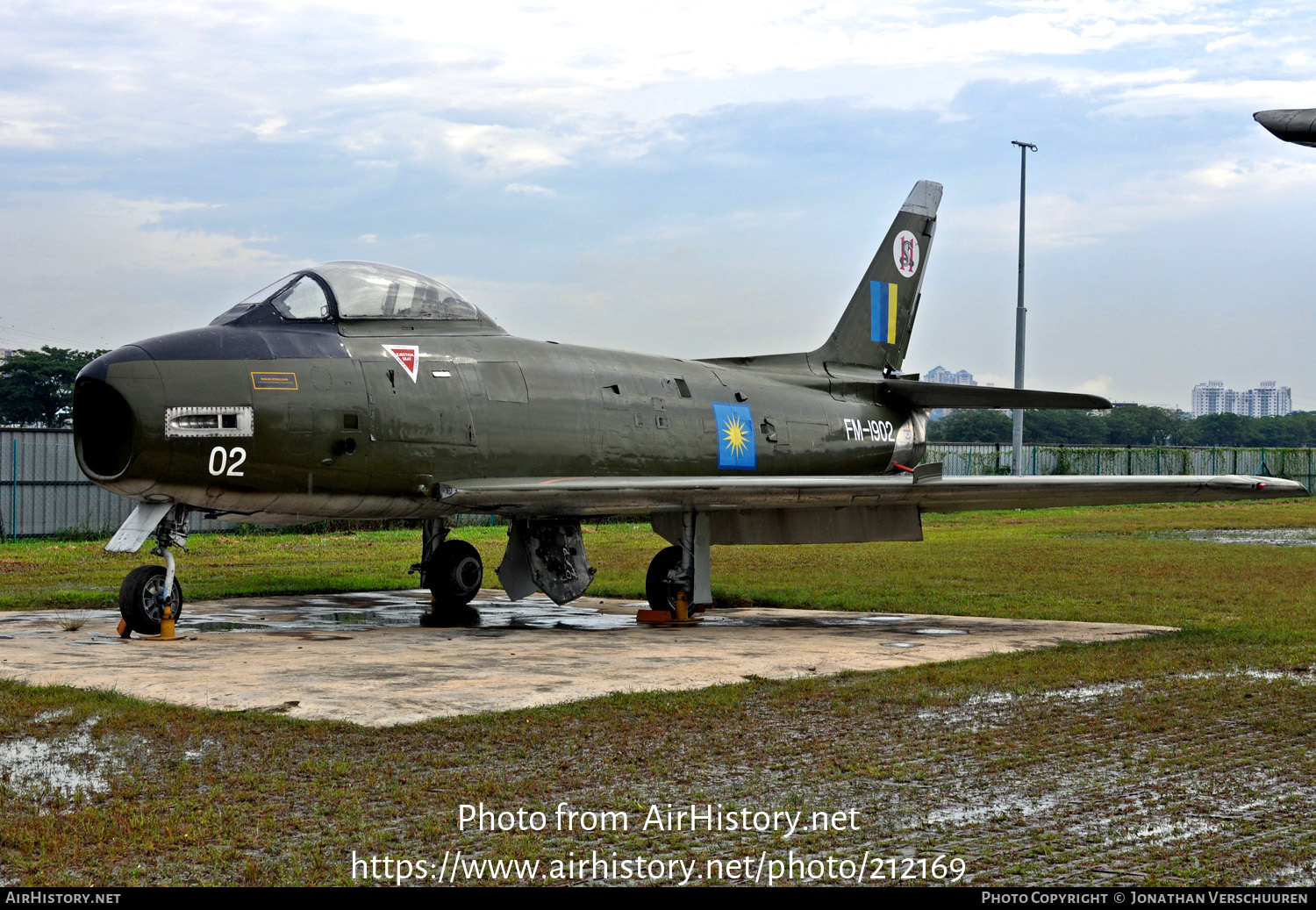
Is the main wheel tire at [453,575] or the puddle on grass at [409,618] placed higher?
the main wheel tire at [453,575]

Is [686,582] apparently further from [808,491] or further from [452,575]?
[452,575]

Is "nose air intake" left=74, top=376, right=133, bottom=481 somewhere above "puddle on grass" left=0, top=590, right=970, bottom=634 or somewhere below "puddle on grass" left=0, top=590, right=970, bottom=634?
above

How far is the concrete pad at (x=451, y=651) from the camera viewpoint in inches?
330

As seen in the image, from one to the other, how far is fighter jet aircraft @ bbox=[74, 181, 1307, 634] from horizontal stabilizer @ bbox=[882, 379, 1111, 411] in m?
0.04

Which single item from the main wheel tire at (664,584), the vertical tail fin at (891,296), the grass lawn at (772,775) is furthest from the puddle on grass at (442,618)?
the vertical tail fin at (891,296)

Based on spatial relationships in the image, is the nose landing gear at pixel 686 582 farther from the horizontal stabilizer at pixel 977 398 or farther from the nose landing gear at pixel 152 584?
the nose landing gear at pixel 152 584

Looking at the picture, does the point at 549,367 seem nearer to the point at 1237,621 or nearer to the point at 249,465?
the point at 249,465

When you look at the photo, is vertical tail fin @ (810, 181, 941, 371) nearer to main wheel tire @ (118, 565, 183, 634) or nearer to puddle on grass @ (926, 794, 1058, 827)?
main wheel tire @ (118, 565, 183, 634)

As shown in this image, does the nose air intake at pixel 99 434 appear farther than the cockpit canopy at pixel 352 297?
No

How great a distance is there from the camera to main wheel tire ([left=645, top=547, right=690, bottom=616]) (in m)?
13.9

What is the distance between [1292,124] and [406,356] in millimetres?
8561

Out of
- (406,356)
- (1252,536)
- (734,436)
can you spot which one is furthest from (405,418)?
(1252,536)

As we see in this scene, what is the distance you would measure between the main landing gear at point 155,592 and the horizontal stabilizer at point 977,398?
933cm

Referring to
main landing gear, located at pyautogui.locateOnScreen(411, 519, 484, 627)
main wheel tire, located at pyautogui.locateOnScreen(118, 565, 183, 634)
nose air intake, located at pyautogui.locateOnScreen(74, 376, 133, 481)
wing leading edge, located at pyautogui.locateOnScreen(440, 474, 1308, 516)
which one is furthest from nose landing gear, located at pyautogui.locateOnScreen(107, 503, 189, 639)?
main landing gear, located at pyautogui.locateOnScreen(411, 519, 484, 627)
